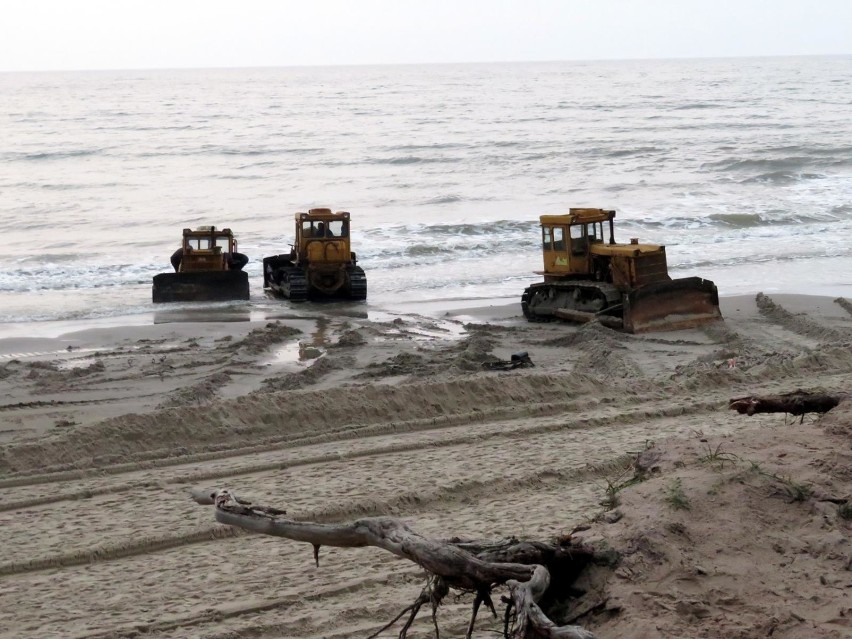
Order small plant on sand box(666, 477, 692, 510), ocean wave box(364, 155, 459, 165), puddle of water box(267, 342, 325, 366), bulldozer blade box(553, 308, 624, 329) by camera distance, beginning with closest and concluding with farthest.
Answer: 1. small plant on sand box(666, 477, 692, 510)
2. puddle of water box(267, 342, 325, 366)
3. bulldozer blade box(553, 308, 624, 329)
4. ocean wave box(364, 155, 459, 165)

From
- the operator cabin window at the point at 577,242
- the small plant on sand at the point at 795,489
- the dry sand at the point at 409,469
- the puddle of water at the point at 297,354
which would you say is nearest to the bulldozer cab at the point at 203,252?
the dry sand at the point at 409,469

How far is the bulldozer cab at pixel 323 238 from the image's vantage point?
19.3 meters

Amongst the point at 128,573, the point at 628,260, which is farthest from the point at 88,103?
the point at 128,573

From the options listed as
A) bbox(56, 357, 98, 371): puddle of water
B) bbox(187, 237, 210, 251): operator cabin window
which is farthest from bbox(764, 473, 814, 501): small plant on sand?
bbox(187, 237, 210, 251): operator cabin window

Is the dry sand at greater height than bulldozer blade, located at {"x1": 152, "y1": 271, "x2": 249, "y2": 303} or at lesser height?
lesser

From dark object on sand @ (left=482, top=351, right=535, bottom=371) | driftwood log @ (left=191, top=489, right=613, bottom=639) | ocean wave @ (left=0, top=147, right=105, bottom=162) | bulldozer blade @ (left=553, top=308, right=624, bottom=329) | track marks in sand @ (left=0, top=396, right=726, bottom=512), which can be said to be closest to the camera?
driftwood log @ (left=191, top=489, right=613, bottom=639)

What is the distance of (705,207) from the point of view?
103ft

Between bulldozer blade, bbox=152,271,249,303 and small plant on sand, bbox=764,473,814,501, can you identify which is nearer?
small plant on sand, bbox=764,473,814,501

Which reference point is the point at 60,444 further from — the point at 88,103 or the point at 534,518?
the point at 88,103

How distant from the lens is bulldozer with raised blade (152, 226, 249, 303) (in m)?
18.9

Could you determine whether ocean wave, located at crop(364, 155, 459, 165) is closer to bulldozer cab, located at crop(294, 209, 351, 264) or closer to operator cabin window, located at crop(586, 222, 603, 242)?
bulldozer cab, located at crop(294, 209, 351, 264)

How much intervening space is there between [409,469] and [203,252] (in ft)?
40.5

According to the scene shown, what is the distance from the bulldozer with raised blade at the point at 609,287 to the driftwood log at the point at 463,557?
10343 millimetres

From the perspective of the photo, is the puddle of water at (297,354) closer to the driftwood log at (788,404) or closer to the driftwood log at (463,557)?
the driftwood log at (788,404)
